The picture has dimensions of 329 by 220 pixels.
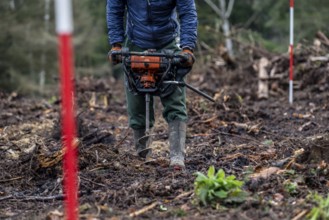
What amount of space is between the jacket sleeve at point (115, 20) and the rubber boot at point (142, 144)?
111cm

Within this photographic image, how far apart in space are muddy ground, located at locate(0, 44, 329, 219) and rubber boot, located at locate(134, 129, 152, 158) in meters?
0.11

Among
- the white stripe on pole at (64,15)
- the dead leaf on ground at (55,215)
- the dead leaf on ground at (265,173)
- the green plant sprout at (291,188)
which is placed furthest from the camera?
the dead leaf on ground at (265,173)

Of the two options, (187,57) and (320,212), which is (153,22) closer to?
(187,57)

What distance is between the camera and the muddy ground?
4.77 m

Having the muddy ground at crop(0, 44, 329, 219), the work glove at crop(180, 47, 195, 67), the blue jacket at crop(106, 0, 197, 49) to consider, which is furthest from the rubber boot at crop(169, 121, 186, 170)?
the blue jacket at crop(106, 0, 197, 49)

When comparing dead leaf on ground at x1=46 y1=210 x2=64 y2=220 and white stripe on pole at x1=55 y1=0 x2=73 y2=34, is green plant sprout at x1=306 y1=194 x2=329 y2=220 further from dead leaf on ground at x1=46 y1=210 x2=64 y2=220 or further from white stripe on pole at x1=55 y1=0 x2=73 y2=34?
white stripe on pole at x1=55 y1=0 x2=73 y2=34

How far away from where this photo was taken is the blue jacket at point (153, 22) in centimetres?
639

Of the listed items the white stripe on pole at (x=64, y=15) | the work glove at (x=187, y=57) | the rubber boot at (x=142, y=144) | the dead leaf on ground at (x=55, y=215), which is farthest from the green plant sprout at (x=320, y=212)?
the rubber boot at (x=142, y=144)

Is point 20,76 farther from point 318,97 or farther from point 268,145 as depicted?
point 268,145

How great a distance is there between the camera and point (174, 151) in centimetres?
655

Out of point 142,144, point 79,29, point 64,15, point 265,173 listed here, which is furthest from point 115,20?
point 79,29

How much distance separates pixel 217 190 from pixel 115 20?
272 cm

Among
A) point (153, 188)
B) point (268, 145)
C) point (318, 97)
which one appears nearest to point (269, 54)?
point (318, 97)

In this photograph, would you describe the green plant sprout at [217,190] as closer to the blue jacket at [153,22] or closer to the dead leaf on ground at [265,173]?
the dead leaf on ground at [265,173]
